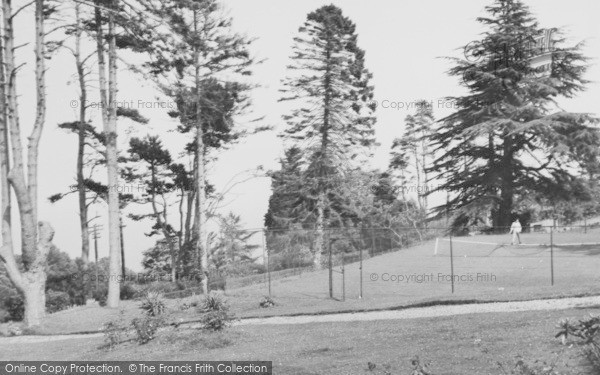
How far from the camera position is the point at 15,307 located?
101 ft

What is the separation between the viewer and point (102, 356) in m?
13.6

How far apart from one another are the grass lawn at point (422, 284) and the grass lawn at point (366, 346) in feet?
10.2

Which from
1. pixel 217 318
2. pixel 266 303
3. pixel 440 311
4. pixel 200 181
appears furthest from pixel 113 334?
pixel 200 181

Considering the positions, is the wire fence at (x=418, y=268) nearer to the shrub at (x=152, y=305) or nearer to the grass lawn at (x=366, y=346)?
the grass lawn at (x=366, y=346)

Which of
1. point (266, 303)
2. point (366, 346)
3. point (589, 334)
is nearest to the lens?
point (589, 334)

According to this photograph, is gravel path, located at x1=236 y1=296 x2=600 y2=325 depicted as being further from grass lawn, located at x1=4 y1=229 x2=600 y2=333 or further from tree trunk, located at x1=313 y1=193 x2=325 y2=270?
tree trunk, located at x1=313 y1=193 x2=325 y2=270

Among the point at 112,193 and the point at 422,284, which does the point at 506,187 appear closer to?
the point at 422,284

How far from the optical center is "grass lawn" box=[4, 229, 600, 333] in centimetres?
1784

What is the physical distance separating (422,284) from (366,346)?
12470mm

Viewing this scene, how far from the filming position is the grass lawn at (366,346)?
9055 millimetres

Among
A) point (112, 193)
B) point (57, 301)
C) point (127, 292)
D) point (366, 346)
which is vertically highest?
point (112, 193)

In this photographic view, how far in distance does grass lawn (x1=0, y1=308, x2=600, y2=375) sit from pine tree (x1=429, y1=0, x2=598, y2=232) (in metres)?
24.4

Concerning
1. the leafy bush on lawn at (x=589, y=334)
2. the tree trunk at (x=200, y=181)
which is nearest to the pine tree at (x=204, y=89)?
the tree trunk at (x=200, y=181)

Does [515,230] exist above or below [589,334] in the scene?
above
